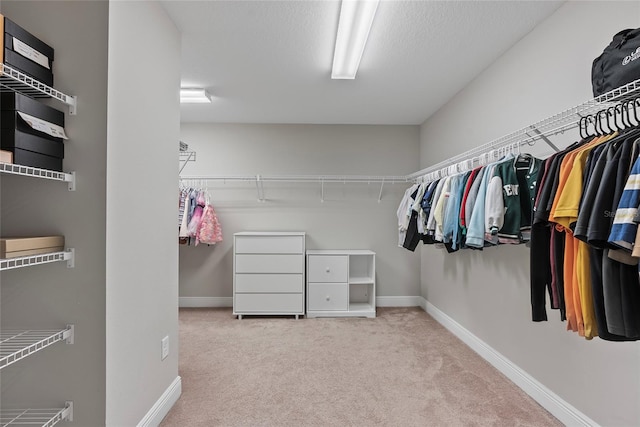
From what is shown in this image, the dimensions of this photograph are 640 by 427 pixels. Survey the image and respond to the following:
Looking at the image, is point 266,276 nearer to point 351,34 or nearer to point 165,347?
point 165,347

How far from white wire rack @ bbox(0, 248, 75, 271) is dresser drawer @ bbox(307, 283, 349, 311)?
2.77 meters

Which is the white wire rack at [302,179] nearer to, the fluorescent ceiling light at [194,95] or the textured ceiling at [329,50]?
the textured ceiling at [329,50]

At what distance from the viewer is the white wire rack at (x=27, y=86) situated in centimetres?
116

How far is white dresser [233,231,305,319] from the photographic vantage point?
12.7 feet

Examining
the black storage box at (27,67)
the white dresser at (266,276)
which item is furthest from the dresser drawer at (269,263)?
the black storage box at (27,67)

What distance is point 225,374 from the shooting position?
2535mm

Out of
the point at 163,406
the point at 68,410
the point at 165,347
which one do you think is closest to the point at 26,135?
the point at 68,410

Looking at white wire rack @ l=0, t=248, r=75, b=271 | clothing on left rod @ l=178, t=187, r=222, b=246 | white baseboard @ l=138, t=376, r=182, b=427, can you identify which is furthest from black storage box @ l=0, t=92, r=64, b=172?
clothing on left rod @ l=178, t=187, r=222, b=246

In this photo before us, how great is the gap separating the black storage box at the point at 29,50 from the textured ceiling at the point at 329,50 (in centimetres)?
83

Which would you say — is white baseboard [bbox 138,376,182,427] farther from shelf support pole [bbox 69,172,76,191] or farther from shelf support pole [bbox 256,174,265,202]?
shelf support pole [bbox 256,174,265,202]

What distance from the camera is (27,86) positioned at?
4.33ft

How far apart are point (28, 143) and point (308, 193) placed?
3.34 meters

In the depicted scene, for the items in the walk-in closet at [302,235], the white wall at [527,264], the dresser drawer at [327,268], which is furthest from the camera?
the dresser drawer at [327,268]

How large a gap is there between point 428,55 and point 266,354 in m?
2.76
